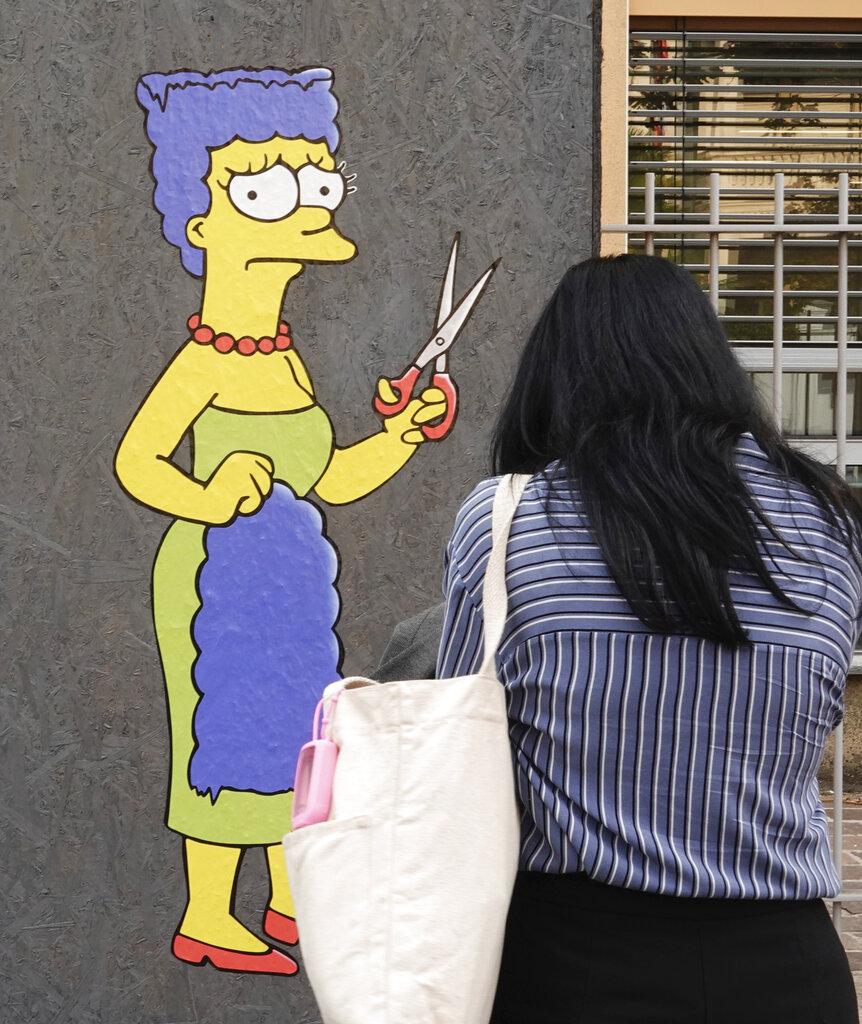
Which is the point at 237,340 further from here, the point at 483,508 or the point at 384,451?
the point at 483,508

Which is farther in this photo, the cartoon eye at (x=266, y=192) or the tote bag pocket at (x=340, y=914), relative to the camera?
the cartoon eye at (x=266, y=192)

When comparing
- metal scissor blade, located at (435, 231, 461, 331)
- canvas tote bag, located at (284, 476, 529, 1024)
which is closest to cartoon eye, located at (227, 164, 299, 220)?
metal scissor blade, located at (435, 231, 461, 331)

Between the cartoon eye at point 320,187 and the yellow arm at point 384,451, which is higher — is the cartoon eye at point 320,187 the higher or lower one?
the higher one

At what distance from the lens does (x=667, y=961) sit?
1479mm

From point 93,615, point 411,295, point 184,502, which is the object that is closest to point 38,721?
point 93,615

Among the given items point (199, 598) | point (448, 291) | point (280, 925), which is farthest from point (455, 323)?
point (280, 925)

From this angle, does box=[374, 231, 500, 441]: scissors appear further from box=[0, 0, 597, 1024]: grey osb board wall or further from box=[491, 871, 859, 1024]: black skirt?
box=[491, 871, 859, 1024]: black skirt

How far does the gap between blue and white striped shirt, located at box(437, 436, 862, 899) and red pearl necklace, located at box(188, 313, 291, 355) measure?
1.78m

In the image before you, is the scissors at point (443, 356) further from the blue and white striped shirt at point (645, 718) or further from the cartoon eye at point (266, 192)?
the blue and white striped shirt at point (645, 718)

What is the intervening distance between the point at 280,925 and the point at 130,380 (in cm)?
147

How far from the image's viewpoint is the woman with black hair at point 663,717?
4.88ft

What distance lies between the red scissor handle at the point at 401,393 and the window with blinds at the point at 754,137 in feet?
12.3

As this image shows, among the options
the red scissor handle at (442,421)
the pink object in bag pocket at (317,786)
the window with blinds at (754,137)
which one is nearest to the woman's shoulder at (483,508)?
the pink object in bag pocket at (317,786)

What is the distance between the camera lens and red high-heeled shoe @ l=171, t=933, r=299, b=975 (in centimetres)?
320
